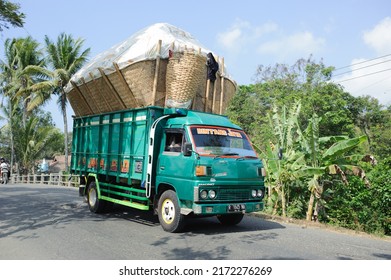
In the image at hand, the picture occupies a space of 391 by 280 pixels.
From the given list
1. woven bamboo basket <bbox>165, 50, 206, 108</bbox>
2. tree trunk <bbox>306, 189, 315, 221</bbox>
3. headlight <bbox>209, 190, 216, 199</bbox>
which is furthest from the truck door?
tree trunk <bbox>306, 189, 315, 221</bbox>

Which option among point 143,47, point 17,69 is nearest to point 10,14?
point 143,47

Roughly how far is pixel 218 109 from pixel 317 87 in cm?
1650

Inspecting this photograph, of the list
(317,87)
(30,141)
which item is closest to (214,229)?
(317,87)

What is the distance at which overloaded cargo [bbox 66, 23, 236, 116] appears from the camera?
894 cm

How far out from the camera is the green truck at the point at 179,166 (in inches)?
292

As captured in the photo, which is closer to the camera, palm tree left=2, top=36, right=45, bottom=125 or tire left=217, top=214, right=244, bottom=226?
tire left=217, top=214, right=244, bottom=226

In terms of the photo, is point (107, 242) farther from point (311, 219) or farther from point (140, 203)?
point (311, 219)

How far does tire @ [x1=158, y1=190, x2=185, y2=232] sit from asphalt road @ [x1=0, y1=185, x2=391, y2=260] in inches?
6.5

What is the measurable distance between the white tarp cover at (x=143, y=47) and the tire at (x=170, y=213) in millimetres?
3254

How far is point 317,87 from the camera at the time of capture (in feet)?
82.1

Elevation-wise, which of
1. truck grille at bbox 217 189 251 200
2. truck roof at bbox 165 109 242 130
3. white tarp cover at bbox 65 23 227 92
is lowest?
truck grille at bbox 217 189 251 200

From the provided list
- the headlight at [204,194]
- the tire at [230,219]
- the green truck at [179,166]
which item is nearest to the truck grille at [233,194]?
the green truck at [179,166]

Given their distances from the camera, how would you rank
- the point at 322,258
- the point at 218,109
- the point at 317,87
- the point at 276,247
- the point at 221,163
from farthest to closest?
the point at 317,87 → the point at 218,109 → the point at 221,163 → the point at 276,247 → the point at 322,258

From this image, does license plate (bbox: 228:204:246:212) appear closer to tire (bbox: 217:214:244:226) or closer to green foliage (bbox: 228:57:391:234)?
tire (bbox: 217:214:244:226)
